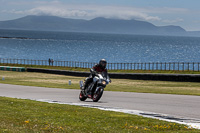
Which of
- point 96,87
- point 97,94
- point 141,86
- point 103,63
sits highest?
point 103,63

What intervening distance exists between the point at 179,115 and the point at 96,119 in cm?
305

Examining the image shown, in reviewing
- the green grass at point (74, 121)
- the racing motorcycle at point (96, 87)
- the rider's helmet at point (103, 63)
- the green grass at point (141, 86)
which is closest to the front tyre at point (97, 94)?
the racing motorcycle at point (96, 87)

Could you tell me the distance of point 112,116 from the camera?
43.4 feet

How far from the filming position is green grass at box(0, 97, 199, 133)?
34.4ft

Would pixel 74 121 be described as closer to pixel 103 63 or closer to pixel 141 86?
pixel 103 63

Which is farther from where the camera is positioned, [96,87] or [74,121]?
[96,87]

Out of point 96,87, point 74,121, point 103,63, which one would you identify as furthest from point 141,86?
point 74,121

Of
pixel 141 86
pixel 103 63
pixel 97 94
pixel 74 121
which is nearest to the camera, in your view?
pixel 74 121

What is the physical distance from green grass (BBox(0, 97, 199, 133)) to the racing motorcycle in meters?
2.55

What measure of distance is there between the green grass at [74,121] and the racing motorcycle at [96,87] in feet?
8.37

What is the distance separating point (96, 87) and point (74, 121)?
644 cm

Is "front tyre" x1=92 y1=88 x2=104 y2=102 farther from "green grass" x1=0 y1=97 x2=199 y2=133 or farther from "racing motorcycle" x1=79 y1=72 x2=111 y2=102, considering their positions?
"green grass" x1=0 y1=97 x2=199 y2=133

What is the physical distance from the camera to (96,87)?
60.0 ft

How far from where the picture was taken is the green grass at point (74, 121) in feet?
34.4
